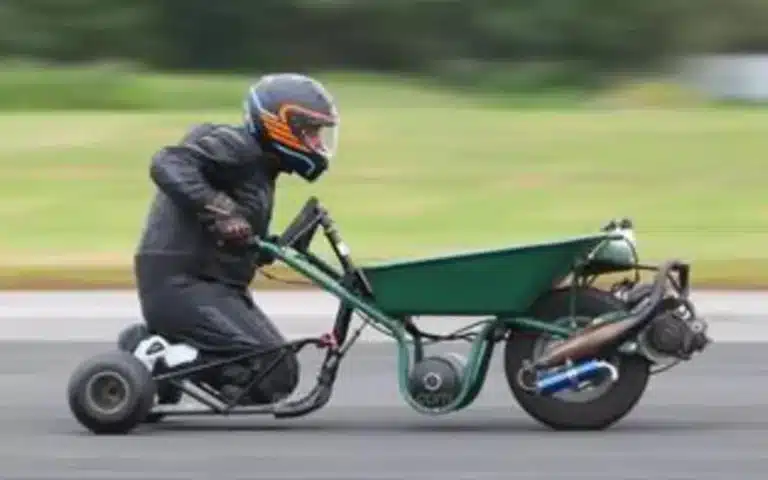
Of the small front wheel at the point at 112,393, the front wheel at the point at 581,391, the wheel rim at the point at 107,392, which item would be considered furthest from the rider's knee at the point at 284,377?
the front wheel at the point at 581,391

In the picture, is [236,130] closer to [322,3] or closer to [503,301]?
[503,301]

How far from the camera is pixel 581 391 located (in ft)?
28.7

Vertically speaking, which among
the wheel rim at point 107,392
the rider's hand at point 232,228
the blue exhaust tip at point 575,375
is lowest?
the wheel rim at point 107,392

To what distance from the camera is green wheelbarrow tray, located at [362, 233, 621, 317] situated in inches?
337

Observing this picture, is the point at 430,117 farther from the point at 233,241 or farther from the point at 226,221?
the point at 226,221

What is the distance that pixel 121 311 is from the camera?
14.5 m

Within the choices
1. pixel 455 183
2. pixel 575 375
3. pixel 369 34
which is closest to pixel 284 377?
pixel 575 375

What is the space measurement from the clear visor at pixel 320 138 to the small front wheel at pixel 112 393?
1.14 metres

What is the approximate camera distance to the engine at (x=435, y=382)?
8656 mm

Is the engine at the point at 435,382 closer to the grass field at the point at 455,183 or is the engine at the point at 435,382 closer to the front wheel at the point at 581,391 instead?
the front wheel at the point at 581,391

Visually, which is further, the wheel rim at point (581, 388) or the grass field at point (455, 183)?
the grass field at point (455, 183)

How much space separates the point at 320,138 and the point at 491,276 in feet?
3.03

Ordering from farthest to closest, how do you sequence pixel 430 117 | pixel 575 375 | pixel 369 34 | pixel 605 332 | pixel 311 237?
pixel 369 34, pixel 430 117, pixel 311 237, pixel 575 375, pixel 605 332

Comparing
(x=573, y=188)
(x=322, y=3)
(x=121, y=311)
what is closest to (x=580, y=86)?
(x=322, y=3)
